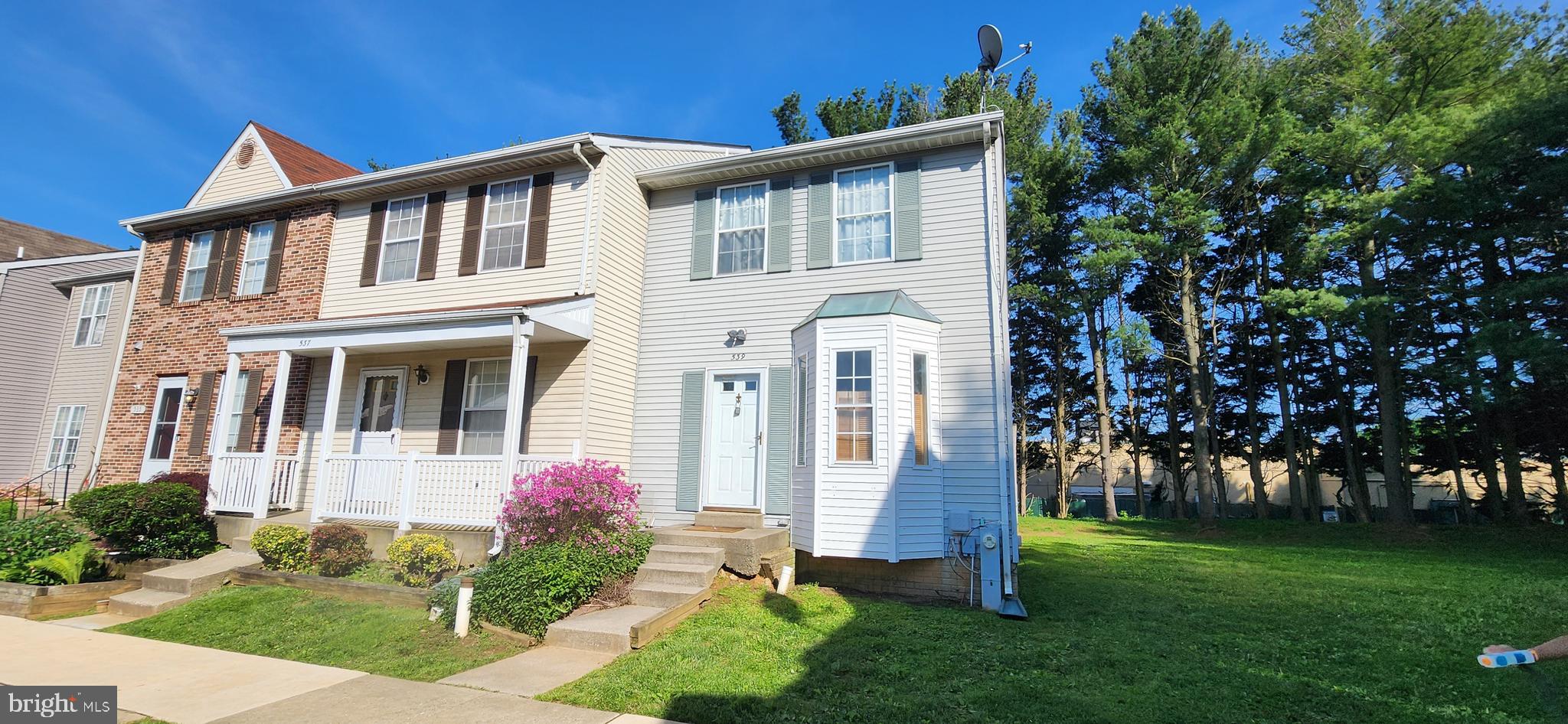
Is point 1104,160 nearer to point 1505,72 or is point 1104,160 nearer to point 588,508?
point 1505,72

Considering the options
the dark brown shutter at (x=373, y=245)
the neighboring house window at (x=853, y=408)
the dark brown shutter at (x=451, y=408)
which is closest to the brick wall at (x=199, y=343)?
the dark brown shutter at (x=373, y=245)

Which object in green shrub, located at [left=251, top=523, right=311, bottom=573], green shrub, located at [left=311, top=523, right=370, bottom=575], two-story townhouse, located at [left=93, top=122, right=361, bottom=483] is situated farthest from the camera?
two-story townhouse, located at [left=93, top=122, right=361, bottom=483]

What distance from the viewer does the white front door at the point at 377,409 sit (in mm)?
10812

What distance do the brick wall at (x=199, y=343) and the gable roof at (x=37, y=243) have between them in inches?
319

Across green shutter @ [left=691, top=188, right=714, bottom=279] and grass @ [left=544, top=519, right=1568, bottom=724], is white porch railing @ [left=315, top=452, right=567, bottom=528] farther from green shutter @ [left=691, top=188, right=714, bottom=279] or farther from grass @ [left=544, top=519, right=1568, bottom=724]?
green shutter @ [left=691, top=188, right=714, bottom=279]

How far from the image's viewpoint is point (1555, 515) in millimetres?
18500

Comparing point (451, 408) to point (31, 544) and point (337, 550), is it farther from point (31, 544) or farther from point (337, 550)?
point (31, 544)

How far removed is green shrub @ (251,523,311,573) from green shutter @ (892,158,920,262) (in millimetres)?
8686

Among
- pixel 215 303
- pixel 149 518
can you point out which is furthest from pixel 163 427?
pixel 149 518

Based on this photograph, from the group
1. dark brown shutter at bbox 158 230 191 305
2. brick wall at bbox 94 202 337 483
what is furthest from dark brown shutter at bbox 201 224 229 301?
dark brown shutter at bbox 158 230 191 305

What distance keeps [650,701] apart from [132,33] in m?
15.0

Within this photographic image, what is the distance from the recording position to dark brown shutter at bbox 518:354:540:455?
9.88 m

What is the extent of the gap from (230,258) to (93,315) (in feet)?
23.3

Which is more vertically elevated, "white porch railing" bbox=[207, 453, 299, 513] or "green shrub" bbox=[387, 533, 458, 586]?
"white porch railing" bbox=[207, 453, 299, 513]
